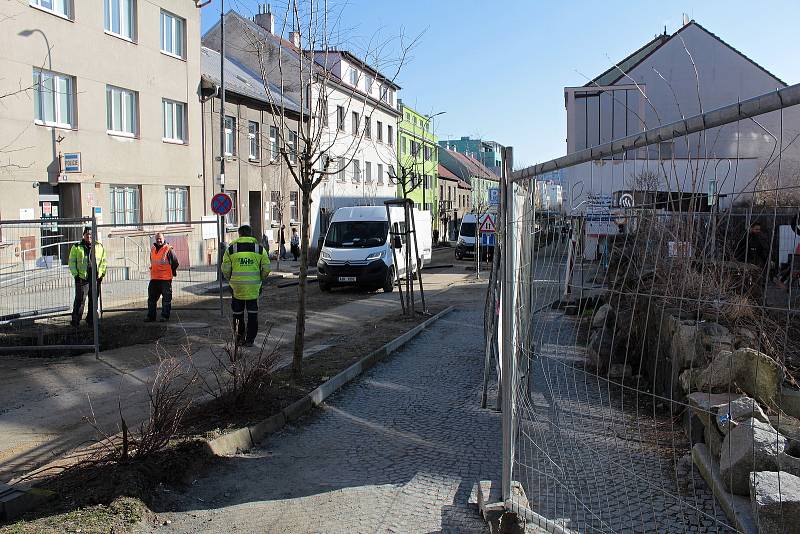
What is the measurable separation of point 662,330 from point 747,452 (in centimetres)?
76

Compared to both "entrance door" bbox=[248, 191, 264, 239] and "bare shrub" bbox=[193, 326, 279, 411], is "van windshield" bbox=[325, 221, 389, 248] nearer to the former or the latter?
"entrance door" bbox=[248, 191, 264, 239]

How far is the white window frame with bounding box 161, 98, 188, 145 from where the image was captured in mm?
24719

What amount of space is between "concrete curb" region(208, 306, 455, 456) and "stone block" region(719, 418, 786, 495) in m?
3.60

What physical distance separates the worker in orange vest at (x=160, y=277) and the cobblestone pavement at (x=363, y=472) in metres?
6.89

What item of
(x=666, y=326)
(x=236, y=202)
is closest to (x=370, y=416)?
(x=666, y=326)

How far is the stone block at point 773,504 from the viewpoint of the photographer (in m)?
3.12

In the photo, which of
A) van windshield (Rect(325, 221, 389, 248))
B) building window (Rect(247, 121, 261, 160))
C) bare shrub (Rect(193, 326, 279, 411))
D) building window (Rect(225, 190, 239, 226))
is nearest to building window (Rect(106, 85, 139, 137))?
building window (Rect(225, 190, 239, 226))

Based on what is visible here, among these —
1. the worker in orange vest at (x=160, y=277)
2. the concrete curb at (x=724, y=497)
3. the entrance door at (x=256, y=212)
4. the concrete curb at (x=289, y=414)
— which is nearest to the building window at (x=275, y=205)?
the entrance door at (x=256, y=212)

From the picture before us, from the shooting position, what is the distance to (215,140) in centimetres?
2794

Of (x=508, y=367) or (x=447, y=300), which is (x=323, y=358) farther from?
(x=447, y=300)

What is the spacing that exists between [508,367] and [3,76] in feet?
57.1

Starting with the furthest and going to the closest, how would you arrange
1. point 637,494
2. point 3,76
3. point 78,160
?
point 78,160 → point 3,76 → point 637,494

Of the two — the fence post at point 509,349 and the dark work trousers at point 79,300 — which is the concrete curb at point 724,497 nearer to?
the fence post at point 509,349

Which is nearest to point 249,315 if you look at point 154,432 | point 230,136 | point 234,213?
point 154,432
